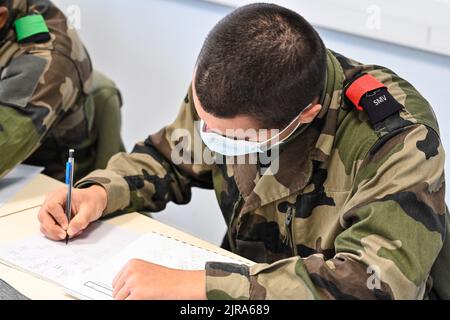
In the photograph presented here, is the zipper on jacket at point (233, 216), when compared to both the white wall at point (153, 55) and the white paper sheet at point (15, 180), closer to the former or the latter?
the white paper sheet at point (15, 180)

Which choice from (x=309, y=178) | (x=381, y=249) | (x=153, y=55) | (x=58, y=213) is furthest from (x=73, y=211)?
(x=153, y=55)

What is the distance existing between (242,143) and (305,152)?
0.44 feet

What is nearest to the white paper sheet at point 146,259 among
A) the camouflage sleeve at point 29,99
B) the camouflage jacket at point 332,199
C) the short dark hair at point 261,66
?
the camouflage jacket at point 332,199

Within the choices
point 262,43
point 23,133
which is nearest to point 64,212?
point 23,133

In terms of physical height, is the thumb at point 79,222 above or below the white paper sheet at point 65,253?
above

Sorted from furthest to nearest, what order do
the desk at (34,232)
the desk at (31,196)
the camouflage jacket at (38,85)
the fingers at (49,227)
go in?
the camouflage jacket at (38,85)
the desk at (31,196)
the fingers at (49,227)
the desk at (34,232)

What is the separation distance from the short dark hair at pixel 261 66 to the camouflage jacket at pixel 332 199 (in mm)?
131

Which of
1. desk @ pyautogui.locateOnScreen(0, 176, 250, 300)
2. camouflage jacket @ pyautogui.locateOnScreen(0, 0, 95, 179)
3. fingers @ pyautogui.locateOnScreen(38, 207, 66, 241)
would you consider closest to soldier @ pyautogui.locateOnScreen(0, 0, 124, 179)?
camouflage jacket @ pyautogui.locateOnScreen(0, 0, 95, 179)

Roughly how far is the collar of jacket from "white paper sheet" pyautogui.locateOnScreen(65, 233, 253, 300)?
5.6 inches

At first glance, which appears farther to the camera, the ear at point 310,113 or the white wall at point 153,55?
the white wall at point 153,55

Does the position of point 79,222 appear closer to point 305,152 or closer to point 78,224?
point 78,224

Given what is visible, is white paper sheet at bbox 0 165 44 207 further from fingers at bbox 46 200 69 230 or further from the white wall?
the white wall

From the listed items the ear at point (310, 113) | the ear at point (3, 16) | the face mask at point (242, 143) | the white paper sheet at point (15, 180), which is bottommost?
the white paper sheet at point (15, 180)

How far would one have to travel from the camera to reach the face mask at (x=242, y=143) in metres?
1.07
